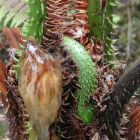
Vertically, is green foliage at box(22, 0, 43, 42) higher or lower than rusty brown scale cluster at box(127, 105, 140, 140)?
higher

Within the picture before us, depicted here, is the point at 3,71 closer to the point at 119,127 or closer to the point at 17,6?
the point at 119,127

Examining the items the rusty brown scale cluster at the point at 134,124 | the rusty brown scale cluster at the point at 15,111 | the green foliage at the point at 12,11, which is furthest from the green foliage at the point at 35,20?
the green foliage at the point at 12,11

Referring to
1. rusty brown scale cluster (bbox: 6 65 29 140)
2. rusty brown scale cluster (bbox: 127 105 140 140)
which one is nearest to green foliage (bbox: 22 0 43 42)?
rusty brown scale cluster (bbox: 6 65 29 140)

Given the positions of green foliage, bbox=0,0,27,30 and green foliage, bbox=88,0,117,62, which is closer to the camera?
green foliage, bbox=88,0,117,62

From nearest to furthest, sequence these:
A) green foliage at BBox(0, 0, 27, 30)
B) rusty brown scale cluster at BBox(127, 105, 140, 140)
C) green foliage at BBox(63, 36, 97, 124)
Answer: green foliage at BBox(63, 36, 97, 124) → rusty brown scale cluster at BBox(127, 105, 140, 140) → green foliage at BBox(0, 0, 27, 30)

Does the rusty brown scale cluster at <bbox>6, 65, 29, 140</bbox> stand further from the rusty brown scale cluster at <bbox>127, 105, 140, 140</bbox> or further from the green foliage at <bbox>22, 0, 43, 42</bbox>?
A: the rusty brown scale cluster at <bbox>127, 105, 140, 140</bbox>
